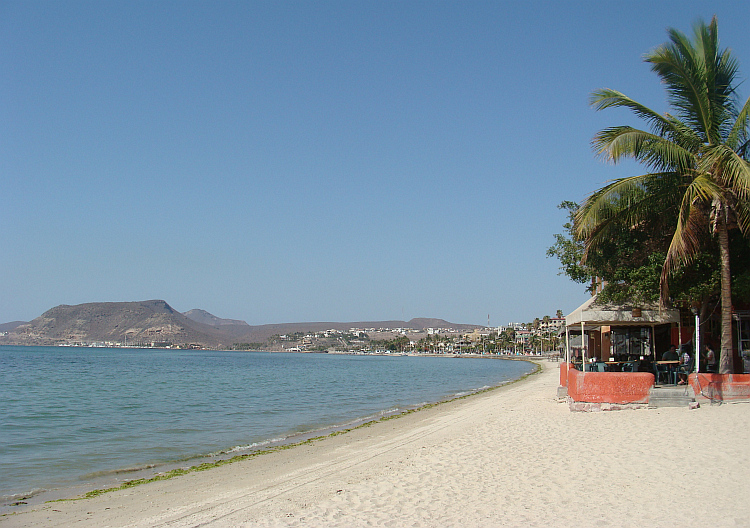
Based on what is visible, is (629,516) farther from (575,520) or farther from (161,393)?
(161,393)

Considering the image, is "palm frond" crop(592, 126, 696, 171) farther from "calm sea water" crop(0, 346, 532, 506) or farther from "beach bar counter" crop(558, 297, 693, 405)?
"calm sea water" crop(0, 346, 532, 506)

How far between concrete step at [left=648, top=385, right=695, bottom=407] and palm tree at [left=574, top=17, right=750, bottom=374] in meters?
1.39

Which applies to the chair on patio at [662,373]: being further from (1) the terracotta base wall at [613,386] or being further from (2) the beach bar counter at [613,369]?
(1) the terracotta base wall at [613,386]

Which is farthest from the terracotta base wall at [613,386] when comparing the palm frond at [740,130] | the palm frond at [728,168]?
the palm frond at [740,130]

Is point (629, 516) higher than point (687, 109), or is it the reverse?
point (687, 109)

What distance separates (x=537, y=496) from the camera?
652 centimetres

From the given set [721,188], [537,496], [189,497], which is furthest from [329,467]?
[721,188]

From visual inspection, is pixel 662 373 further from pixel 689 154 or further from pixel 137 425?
pixel 137 425

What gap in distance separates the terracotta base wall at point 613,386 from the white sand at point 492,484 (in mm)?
588

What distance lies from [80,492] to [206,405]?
14503 millimetres

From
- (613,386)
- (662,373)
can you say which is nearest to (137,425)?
(613,386)

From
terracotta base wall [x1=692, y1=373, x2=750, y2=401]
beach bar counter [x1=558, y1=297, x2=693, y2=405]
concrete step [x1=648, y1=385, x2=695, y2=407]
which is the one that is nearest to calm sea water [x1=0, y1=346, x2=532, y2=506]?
beach bar counter [x1=558, y1=297, x2=693, y2=405]

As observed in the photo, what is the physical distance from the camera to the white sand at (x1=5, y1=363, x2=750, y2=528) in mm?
5910

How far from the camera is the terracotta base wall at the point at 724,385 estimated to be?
40.5 feet
